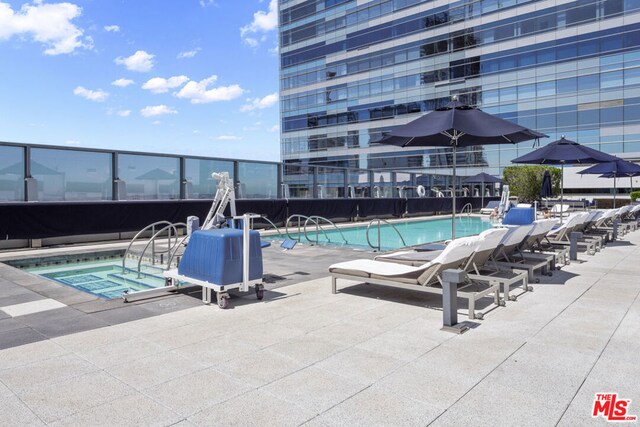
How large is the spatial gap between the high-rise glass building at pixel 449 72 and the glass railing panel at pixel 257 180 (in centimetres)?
1600

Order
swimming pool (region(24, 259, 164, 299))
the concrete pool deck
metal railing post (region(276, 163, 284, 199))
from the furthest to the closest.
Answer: metal railing post (region(276, 163, 284, 199)) < swimming pool (region(24, 259, 164, 299)) < the concrete pool deck

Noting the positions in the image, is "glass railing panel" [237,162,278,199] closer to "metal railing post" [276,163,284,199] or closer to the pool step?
"metal railing post" [276,163,284,199]

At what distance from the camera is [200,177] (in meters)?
15.5

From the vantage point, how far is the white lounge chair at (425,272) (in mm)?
5539

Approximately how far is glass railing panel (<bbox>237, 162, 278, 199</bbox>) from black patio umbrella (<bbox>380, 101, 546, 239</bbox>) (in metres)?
8.26

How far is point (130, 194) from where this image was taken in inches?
533

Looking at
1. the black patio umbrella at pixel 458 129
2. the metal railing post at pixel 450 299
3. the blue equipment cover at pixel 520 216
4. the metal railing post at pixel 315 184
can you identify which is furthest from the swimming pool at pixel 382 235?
the metal railing post at pixel 450 299

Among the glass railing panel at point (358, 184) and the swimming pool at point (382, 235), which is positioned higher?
the glass railing panel at point (358, 184)

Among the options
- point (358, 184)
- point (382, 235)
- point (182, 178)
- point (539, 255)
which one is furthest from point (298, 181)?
point (539, 255)

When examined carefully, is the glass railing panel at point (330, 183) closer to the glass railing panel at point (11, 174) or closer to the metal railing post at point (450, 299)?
the glass railing panel at point (11, 174)

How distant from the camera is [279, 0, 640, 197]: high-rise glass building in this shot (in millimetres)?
38125

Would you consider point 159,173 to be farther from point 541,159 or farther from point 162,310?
point 541,159

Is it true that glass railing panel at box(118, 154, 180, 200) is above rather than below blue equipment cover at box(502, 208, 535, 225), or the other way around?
above

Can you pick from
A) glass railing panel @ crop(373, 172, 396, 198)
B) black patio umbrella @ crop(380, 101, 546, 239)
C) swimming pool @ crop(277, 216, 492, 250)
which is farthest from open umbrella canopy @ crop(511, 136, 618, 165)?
glass railing panel @ crop(373, 172, 396, 198)
